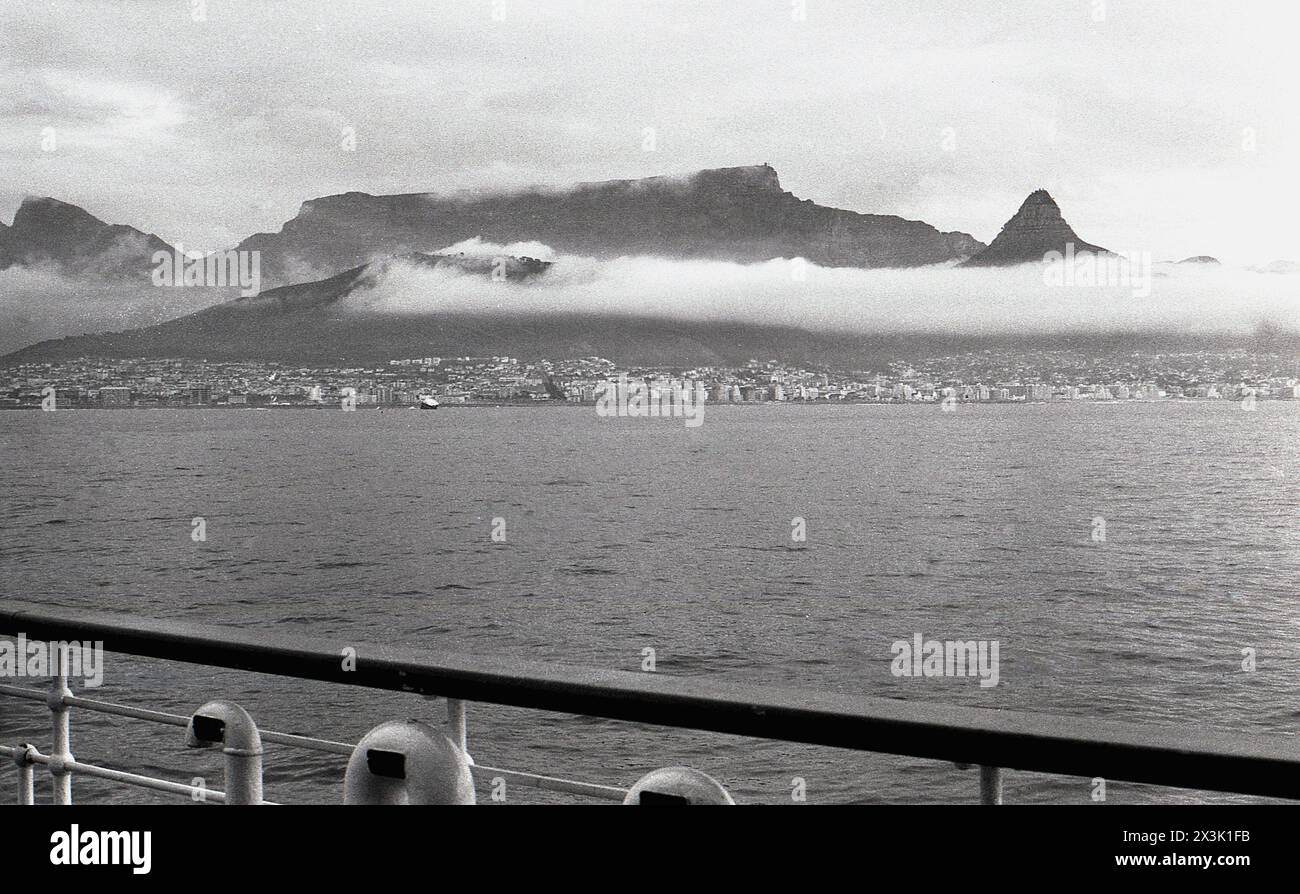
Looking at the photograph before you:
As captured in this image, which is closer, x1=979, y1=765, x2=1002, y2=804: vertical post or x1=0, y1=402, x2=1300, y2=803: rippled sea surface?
x1=979, y1=765, x2=1002, y2=804: vertical post

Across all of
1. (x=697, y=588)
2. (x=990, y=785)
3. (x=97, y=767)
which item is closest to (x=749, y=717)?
(x=990, y=785)

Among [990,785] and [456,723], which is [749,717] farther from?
[456,723]

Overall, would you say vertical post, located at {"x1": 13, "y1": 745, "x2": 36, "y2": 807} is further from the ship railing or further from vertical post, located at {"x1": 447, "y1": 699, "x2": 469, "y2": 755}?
vertical post, located at {"x1": 447, "y1": 699, "x2": 469, "y2": 755}

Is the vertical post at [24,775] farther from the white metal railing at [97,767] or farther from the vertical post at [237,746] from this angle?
the vertical post at [237,746]

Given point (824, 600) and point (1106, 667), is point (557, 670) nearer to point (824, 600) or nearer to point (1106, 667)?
point (1106, 667)

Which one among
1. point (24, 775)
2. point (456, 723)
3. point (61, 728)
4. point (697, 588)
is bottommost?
point (697, 588)

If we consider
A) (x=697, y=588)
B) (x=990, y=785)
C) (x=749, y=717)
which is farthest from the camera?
(x=697, y=588)

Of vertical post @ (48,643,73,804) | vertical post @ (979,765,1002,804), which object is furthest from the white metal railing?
vertical post @ (979,765,1002,804)

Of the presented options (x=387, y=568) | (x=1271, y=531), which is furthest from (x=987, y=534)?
(x=387, y=568)
